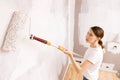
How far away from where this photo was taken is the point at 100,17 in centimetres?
281

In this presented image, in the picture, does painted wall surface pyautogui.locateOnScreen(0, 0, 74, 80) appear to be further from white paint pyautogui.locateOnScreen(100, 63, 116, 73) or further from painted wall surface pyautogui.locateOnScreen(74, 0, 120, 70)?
white paint pyautogui.locateOnScreen(100, 63, 116, 73)

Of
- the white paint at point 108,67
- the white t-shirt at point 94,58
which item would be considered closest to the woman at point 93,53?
the white t-shirt at point 94,58

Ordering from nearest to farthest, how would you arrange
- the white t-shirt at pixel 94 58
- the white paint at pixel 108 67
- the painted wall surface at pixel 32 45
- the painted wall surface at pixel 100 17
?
the painted wall surface at pixel 32 45 < the white t-shirt at pixel 94 58 < the painted wall surface at pixel 100 17 < the white paint at pixel 108 67

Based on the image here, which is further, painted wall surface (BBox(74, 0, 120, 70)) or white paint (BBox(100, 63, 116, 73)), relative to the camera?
white paint (BBox(100, 63, 116, 73))

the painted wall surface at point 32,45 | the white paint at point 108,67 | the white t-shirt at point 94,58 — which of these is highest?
the painted wall surface at point 32,45

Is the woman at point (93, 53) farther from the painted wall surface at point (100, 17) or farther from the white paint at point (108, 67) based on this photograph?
the white paint at point (108, 67)

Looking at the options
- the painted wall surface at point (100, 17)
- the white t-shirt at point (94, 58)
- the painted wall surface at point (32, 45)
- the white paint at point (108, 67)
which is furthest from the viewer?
the white paint at point (108, 67)

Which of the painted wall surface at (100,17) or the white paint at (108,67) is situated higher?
the painted wall surface at (100,17)

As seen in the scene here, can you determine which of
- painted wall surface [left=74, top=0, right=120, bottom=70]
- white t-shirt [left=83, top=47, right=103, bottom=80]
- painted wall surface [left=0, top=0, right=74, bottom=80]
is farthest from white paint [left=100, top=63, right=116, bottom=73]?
painted wall surface [left=0, top=0, right=74, bottom=80]

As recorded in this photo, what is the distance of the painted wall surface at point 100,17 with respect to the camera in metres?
2.73

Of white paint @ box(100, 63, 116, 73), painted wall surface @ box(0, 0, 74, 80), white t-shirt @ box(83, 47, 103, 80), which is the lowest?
white paint @ box(100, 63, 116, 73)

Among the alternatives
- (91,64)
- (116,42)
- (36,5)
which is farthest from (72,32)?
(36,5)

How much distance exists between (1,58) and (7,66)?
0.07 m

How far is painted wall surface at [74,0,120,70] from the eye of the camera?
2.73 m
